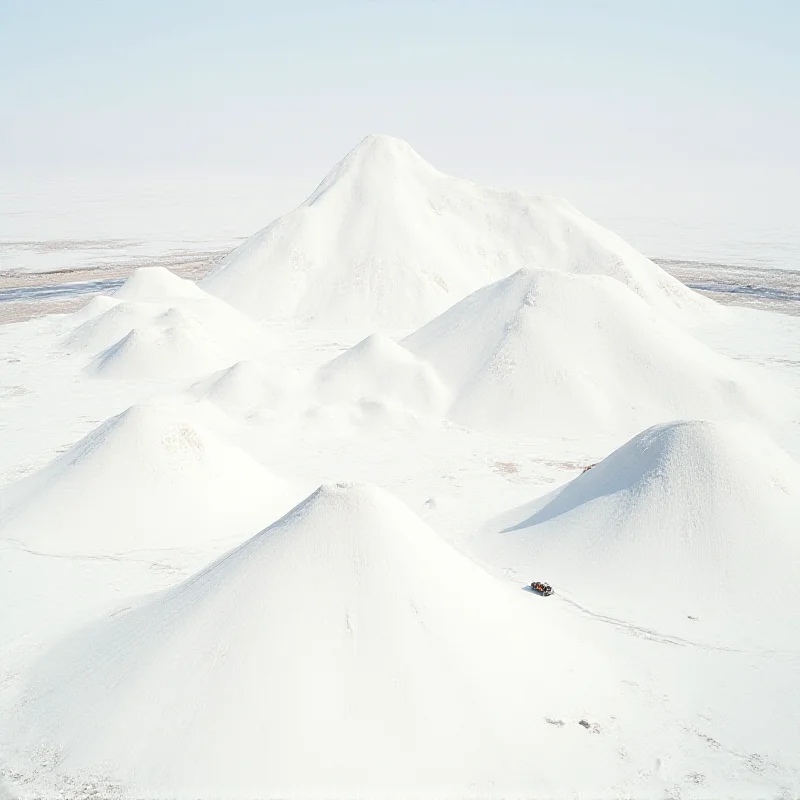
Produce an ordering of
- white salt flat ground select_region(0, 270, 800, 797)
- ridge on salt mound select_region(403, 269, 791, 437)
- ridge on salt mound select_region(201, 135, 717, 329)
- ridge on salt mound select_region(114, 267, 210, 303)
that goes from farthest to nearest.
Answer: ridge on salt mound select_region(114, 267, 210, 303), ridge on salt mound select_region(201, 135, 717, 329), ridge on salt mound select_region(403, 269, 791, 437), white salt flat ground select_region(0, 270, 800, 797)

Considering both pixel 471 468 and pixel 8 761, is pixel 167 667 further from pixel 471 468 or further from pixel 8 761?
pixel 471 468

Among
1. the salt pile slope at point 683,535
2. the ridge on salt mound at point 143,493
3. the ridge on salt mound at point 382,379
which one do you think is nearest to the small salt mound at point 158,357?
the ridge on salt mound at point 382,379

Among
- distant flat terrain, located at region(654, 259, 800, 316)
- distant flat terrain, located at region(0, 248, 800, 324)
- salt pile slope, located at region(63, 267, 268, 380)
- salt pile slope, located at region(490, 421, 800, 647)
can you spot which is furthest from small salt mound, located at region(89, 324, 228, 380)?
distant flat terrain, located at region(654, 259, 800, 316)

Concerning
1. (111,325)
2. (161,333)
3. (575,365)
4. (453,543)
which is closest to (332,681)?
(453,543)

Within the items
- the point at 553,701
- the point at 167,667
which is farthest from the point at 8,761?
the point at 553,701

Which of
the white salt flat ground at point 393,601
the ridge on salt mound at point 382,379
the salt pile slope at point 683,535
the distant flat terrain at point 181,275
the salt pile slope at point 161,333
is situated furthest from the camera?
the distant flat terrain at point 181,275

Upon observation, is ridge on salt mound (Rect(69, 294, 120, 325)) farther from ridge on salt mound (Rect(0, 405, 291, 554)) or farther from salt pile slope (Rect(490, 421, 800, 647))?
salt pile slope (Rect(490, 421, 800, 647))

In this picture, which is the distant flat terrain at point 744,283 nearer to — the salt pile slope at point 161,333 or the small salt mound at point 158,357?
the salt pile slope at point 161,333
